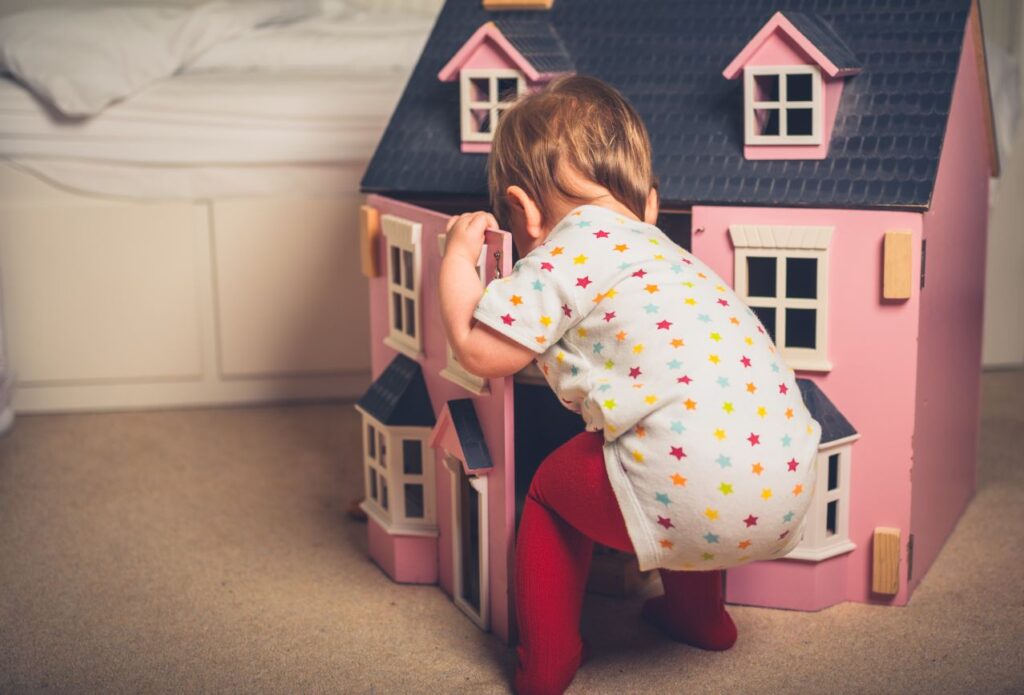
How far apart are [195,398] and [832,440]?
4.77ft

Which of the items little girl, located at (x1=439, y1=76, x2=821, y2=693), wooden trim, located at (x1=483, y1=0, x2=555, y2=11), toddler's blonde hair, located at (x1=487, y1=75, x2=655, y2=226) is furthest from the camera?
wooden trim, located at (x1=483, y1=0, x2=555, y2=11)

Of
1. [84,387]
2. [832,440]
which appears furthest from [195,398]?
[832,440]

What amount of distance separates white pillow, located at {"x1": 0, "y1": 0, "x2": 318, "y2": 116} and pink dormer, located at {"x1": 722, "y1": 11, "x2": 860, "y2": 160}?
133cm

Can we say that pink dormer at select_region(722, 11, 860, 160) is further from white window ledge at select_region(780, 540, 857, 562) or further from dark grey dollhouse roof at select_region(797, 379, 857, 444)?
white window ledge at select_region(780, 540, 857, 562)

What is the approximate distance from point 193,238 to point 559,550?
53.6 inches

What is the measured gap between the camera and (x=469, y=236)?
1.36 m

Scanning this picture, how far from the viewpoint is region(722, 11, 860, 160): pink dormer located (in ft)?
4.85

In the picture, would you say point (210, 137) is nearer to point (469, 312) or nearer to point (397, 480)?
point (397, 480)

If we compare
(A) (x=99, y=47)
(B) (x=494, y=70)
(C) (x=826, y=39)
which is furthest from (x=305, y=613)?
(A) (x=99, y=47)

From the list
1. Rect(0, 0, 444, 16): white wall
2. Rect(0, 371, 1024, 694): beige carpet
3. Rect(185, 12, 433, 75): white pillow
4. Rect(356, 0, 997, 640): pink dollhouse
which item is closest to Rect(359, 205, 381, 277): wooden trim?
Rect(356, 0, 997, 640): pink dollhouse

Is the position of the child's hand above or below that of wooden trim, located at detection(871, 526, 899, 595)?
above

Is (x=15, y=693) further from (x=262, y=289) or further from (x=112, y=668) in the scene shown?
(x=262, y=289)

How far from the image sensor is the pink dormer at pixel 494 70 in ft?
5.36

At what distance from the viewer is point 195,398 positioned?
2.50 meters
